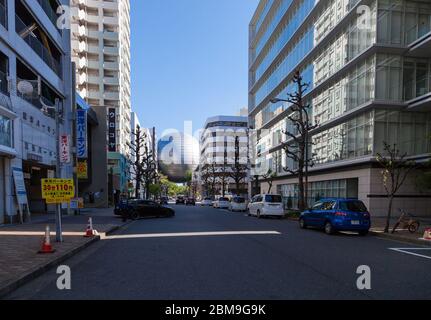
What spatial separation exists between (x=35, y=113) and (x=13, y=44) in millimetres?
4981

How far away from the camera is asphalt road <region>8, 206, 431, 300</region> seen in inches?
232

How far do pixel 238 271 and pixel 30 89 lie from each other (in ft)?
37.1

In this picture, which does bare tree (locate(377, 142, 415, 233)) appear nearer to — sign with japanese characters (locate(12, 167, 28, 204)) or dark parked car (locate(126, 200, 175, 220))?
dark parked car (locate(126, 200, 175, 220))

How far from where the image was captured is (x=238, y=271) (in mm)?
7551

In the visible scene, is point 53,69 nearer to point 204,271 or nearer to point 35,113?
point 35,113

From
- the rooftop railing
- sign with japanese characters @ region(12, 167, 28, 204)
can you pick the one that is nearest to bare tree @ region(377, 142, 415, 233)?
sign with japanese characters @ region(12, 167, 28, 204)

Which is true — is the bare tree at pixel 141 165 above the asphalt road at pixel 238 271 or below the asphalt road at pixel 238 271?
above

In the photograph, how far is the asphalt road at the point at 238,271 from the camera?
589 cm

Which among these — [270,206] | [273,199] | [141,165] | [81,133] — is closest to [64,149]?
[270,206]

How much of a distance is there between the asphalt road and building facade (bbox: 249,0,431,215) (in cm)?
1616

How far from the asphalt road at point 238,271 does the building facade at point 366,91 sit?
16.2 metres

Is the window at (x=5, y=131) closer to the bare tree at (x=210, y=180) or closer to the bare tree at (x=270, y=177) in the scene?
the bare tree at (x=270, y=177)

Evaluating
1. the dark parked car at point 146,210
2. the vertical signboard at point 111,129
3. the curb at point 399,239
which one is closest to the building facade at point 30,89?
the dark parked car at point 146,210
